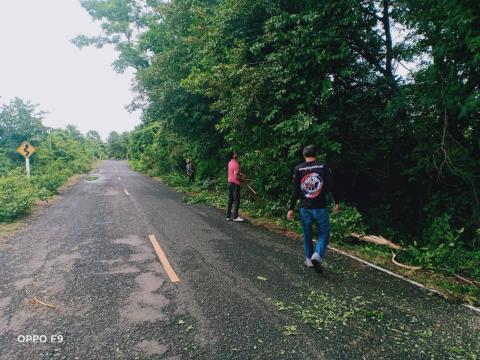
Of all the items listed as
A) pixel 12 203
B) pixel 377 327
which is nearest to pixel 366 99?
pixel 377 327

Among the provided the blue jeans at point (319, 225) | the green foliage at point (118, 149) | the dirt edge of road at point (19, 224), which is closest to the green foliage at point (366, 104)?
the blue jeans at point (319, 225)

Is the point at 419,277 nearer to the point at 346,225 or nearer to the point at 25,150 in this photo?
the point at 346,225

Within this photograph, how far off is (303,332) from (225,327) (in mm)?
843

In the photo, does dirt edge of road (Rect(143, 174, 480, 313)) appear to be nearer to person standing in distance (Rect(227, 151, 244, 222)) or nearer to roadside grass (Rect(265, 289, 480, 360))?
roadside grass (Rect(265, 289, 480, 360))

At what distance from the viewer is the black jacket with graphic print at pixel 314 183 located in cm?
466

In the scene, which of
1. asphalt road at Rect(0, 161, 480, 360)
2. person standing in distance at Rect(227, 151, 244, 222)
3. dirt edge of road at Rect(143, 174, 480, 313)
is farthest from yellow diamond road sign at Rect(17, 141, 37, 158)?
dirt edge of road at Rect(143, 174, 480, 313)

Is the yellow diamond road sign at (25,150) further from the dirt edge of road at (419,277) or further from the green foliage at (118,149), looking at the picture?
the green foliage at (118,149)

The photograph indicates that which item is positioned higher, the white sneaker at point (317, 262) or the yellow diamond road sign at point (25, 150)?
the yellow diamond road sign at point (25, 150)

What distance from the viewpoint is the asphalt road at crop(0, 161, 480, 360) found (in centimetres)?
289

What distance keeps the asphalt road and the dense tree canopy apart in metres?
3.25

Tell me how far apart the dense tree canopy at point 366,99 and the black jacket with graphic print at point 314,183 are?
8.12ft

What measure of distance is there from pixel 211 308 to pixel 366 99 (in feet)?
23.6

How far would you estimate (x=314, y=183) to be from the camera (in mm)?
4680

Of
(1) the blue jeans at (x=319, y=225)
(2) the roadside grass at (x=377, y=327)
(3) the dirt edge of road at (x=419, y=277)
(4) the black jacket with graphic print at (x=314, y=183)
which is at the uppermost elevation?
(4) the black jacket with graphic print at (x=314, y=183)
